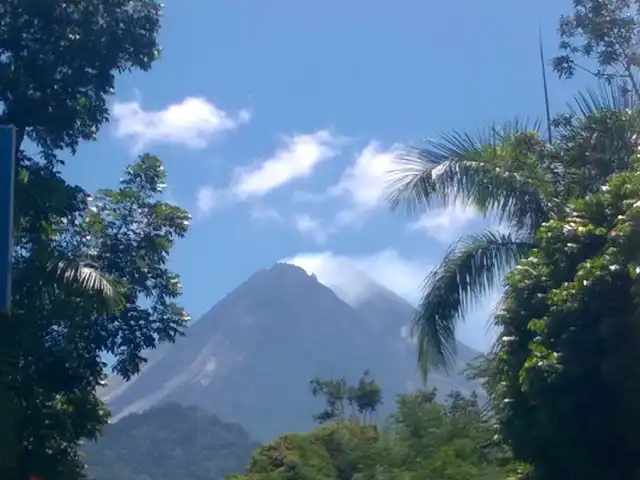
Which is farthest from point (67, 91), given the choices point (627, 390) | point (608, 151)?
point (627, 390)

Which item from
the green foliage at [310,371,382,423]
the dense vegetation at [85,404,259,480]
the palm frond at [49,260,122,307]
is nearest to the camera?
the palm frond at [49,260,122,307]

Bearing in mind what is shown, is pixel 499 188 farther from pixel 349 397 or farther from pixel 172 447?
pixel 172 447

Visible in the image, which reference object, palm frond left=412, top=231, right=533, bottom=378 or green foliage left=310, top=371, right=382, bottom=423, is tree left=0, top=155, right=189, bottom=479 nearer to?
palm frond left=412, top=231, right=533, bottom=378

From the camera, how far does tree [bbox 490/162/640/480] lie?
11039mm

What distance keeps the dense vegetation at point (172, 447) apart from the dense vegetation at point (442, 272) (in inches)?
3602

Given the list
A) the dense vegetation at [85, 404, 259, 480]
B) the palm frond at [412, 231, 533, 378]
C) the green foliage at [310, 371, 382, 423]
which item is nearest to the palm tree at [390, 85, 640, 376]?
the palm frond at [412, 231, 533, 378]

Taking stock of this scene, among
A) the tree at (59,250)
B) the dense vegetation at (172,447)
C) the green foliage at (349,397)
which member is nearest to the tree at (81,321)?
the tree at (59,250)

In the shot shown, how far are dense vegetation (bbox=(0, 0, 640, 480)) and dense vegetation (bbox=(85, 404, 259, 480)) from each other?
9149cm

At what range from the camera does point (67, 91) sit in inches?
628

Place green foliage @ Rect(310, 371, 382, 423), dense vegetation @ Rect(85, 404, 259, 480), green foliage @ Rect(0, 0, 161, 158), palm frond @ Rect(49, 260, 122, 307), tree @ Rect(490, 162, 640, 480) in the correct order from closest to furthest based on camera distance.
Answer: tree @ Rect(490, 162, 640, 480) → palm frond @ Rect(49, 260, 122, 307) → green foliage @ Rect(0, 0, 161, 158) → green foliage @ Rect(310, 371, 382, 423) → dense vegetation @ Rect(85, 404, 259, 480)

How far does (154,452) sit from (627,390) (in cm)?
12089

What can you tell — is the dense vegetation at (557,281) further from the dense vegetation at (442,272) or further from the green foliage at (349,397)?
the green foliage at (349,397)

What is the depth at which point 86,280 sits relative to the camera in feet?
49.0

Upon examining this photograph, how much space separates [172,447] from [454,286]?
12142cm
